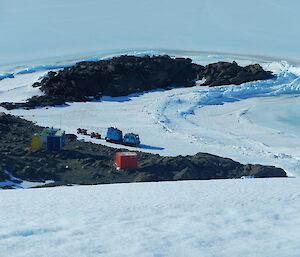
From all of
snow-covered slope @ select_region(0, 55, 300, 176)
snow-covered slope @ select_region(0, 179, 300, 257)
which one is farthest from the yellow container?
snow-covered slope @ select_region(0, 179, 300, 257)

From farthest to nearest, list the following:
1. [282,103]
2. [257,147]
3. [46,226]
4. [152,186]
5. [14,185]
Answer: [282,103], [257,147], [14,185], [152,186], [46,226]

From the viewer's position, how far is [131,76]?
16.4 meters

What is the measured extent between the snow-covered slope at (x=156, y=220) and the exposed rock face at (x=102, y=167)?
10.2 ft

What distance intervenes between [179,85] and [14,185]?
9.37 meters

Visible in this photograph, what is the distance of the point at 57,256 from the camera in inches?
136

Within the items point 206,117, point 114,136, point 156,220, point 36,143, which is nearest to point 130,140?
point 114,136

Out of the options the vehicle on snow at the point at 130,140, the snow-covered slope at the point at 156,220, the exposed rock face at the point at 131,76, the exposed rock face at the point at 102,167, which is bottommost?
the exposed rock face at the point at 102,167

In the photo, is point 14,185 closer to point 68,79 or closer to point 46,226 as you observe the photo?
point 46,226

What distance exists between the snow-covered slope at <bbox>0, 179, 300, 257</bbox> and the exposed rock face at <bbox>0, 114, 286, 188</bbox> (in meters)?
3.10

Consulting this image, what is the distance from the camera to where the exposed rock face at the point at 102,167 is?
8.48 m

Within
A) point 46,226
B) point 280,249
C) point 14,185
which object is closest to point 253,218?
point 280,249

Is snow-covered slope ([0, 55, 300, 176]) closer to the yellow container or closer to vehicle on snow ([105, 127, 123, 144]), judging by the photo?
vehicle on snow ([105, 127, 123, 144])

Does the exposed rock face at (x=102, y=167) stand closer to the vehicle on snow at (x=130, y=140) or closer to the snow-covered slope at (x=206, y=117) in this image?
the vehicle on snow at (x=130, y=140)

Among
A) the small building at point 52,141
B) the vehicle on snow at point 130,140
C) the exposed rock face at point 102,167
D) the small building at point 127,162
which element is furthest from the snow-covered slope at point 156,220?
the vehicle on snow at point 130,140
